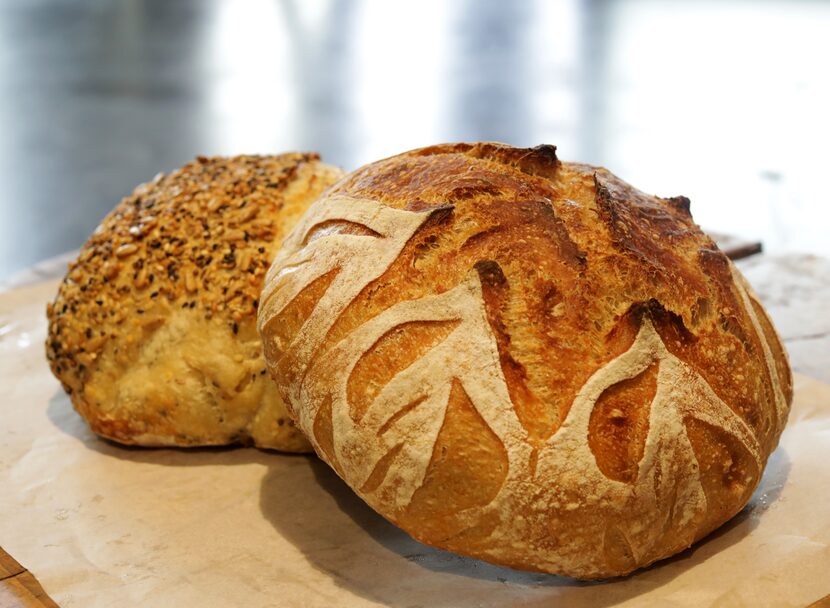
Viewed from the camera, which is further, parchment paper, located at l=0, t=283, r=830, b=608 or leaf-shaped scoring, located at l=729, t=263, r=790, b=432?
leaf-shaped scoring, located at l=729, t=263, r=790, b=432

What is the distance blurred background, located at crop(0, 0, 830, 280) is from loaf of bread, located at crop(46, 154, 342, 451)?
1914 millimetres

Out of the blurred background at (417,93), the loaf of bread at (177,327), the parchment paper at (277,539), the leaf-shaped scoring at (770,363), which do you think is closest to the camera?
the parchment paper at (277,539)

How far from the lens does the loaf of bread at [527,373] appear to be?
167 centimetres

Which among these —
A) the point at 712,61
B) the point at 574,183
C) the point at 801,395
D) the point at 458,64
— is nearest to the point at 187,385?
the point at 574,183

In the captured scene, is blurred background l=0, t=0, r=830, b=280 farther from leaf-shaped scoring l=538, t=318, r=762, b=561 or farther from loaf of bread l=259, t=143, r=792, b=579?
leaf-shaped scoring l=538, t=318, r=762, b=561

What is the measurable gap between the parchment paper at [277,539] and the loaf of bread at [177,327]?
0.08 metres

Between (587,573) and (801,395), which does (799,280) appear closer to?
(801,395)

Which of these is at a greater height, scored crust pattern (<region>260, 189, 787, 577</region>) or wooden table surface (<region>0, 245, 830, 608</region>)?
scored crust pattern (<region>260, 189, 787, 577</region>)

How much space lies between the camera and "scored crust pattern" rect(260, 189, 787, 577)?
1.66 m

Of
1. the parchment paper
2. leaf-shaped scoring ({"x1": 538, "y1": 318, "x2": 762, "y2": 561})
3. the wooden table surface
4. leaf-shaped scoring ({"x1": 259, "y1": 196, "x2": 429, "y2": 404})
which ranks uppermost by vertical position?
leaf-shaped scoring ({"x1": 259, "y1": 196, "x2": 429, "y2": 404})

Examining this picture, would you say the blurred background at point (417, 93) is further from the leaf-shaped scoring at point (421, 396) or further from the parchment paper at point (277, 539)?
the leaf-shaped scoring at point (421, 396)

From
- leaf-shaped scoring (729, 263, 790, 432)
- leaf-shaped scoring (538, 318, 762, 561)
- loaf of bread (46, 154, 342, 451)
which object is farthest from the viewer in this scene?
loaf of bread (46, 154, 342, 451)

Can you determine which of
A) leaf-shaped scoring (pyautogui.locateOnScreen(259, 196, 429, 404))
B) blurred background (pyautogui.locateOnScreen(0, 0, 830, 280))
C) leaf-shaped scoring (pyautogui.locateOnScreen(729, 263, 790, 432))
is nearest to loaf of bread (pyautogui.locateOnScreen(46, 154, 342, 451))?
leaf-shaped scoring (pyautogui.locateOnScreen(259, 196, 429, 404))

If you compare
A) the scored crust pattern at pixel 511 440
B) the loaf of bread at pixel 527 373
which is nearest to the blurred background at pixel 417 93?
the loaf of bread at pixel 527 373
